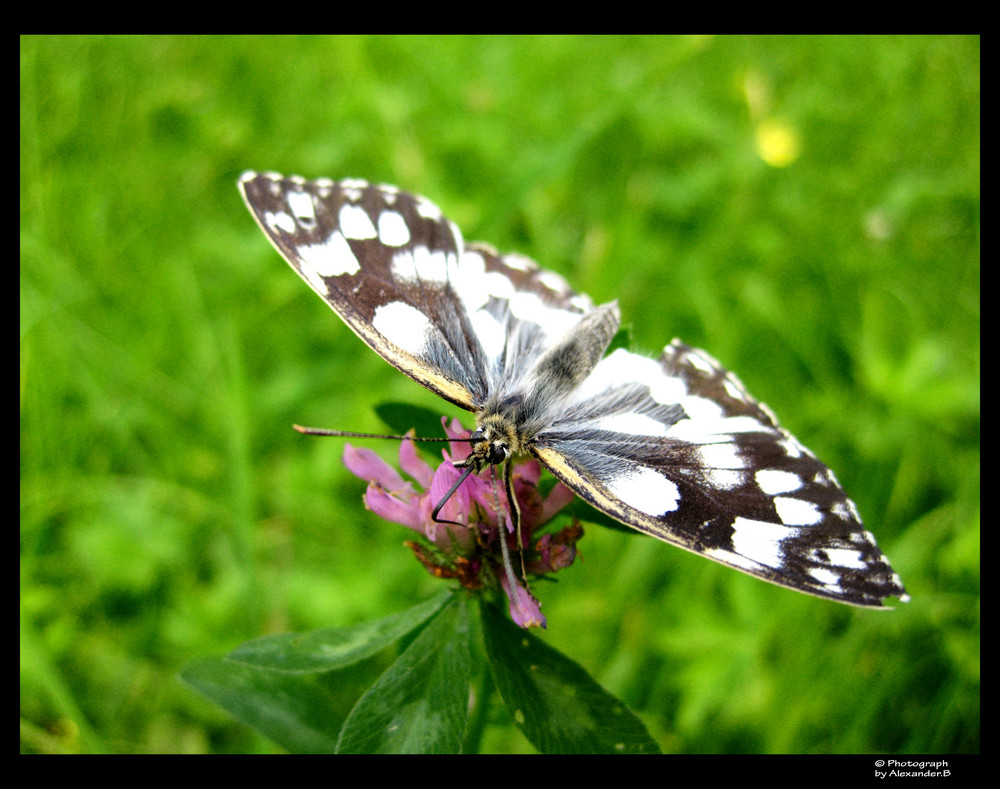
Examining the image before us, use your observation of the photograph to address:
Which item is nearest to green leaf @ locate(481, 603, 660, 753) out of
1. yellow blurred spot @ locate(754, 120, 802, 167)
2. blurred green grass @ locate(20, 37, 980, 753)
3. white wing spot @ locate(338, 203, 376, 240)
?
blurred green grass @ locate(20, 37, 980, 753)

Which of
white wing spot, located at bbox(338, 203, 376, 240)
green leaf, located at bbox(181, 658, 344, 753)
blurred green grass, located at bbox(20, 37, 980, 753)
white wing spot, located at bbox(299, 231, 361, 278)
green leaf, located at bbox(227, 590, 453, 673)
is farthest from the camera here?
blurred green grass, located at bbox(20, 37, 980, 753)

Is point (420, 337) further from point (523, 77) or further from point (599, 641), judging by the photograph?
point (523, 77)

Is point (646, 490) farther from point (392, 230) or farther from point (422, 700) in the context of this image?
point (392, 230)

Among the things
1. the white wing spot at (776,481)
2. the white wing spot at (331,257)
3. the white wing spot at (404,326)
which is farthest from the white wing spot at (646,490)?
the white wing spot at (331,257)

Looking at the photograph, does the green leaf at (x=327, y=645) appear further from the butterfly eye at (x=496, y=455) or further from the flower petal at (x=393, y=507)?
the butterfly eye at (x=496, y=455)

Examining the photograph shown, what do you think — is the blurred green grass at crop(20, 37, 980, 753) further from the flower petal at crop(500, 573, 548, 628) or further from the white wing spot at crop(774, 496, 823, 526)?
the white wing spot at crop(774, 496, 823, 526)

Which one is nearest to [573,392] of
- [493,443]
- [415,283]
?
[493,443]

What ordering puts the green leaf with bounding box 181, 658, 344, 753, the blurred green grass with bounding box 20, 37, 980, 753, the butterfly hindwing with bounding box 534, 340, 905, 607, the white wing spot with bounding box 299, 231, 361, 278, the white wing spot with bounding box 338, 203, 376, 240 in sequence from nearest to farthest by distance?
the butterfly hindwing with bounding box 534, 340, 905, 607, the green leaf with bounding box 181, 658, 344, 753, the white wing spot with bounding box 299, 231, 361, 278, the white wing spot with bounding box 338, 203, 376, 240, the blurred green grass with bounding box 20, 37, 980, 753
